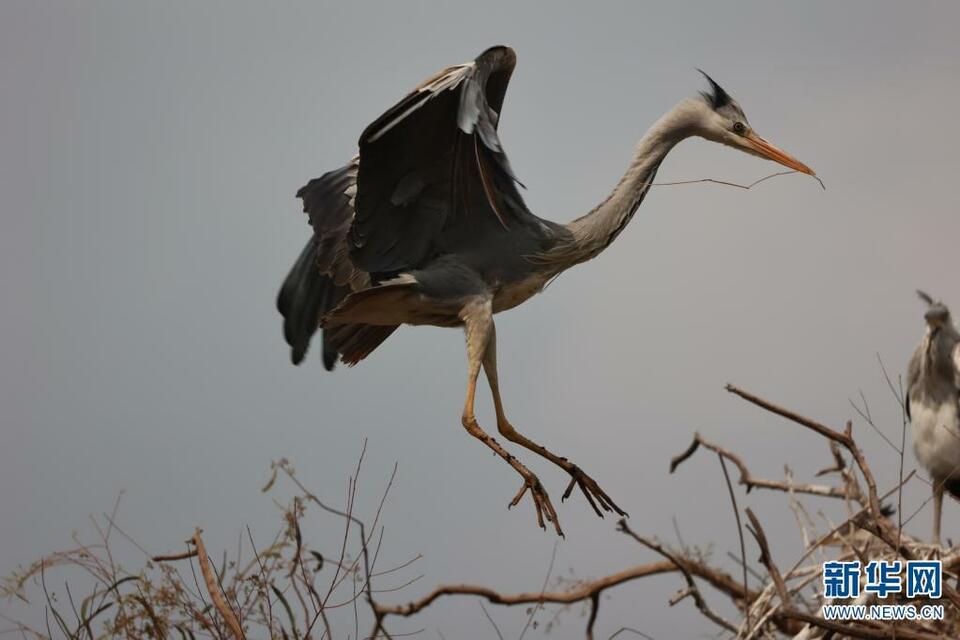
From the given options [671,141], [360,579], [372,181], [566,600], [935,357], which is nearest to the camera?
[360,579]

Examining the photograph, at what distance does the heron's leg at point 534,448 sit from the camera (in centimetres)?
394

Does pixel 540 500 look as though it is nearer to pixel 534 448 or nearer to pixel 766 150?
pixel 534 448

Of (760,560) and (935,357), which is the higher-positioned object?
(935,357)

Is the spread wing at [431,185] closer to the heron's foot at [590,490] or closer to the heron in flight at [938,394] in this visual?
the heron's foot at [590,490]

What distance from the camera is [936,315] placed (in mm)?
6566

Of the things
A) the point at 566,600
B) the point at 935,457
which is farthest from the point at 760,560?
the point at 935,457

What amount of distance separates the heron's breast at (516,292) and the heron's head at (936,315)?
10.4 ft

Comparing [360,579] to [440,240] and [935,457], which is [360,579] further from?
[935,457]

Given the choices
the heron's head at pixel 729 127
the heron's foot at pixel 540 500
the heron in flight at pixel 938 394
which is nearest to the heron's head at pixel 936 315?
the heron in flight at pixel 938 394

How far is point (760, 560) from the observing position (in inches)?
178

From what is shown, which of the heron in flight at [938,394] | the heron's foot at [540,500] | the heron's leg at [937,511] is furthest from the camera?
the heron in flight at [938,394]

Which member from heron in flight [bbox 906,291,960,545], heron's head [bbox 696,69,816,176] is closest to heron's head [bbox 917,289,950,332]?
heron in flight [bbox 906,291,960,545]

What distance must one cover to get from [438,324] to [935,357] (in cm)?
345

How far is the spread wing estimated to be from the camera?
3871 mm
